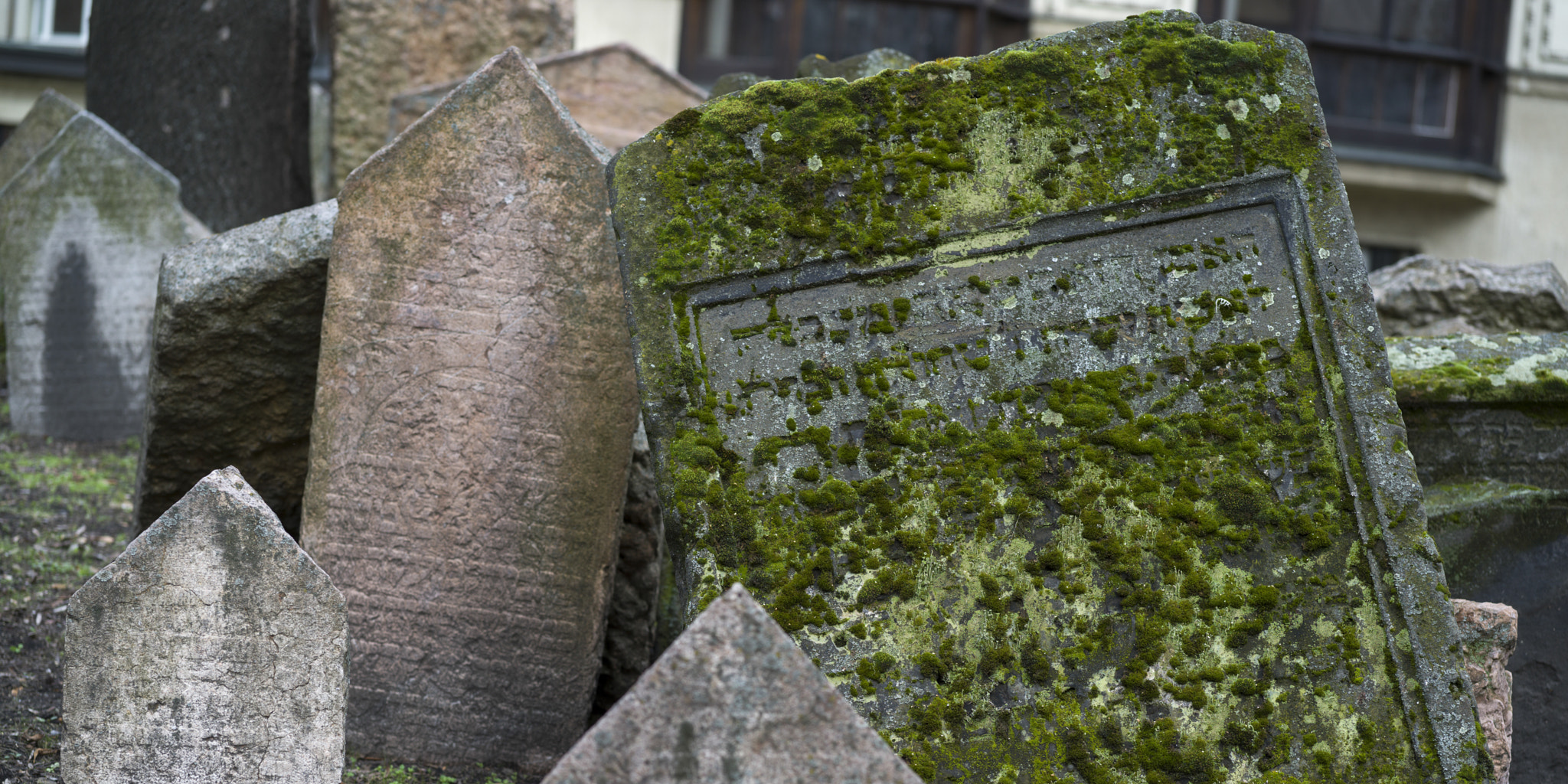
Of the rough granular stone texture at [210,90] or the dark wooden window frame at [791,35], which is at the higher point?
the dark wooden window frame at [791,35]

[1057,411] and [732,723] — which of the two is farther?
[1057,411]

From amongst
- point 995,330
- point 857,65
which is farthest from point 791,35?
point 995,330

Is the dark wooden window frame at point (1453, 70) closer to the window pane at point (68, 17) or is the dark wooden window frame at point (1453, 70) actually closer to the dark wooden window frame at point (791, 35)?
the dark wooden window frame at point (791, 35)

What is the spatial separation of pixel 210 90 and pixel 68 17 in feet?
24.7

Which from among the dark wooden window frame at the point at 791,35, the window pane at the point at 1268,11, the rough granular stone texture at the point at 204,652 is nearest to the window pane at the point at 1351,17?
the window pane at the point at 1268,11

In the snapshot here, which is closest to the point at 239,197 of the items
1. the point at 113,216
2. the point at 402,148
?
the point at 113,216

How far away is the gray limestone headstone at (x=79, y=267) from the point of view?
20.4 ft

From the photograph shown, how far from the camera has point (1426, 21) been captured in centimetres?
1255

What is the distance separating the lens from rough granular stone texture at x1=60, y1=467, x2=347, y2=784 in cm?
226

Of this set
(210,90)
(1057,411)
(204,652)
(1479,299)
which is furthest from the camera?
(210,90)

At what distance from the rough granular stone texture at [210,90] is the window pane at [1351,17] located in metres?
9.71

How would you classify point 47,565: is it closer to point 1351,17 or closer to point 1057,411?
point 1057,411

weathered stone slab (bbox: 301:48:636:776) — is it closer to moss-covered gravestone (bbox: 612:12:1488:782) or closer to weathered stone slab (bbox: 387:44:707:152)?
moss-covered gravestone (bbox: 612:12:1488:782)

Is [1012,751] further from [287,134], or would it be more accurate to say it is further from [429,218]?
[287,134]
